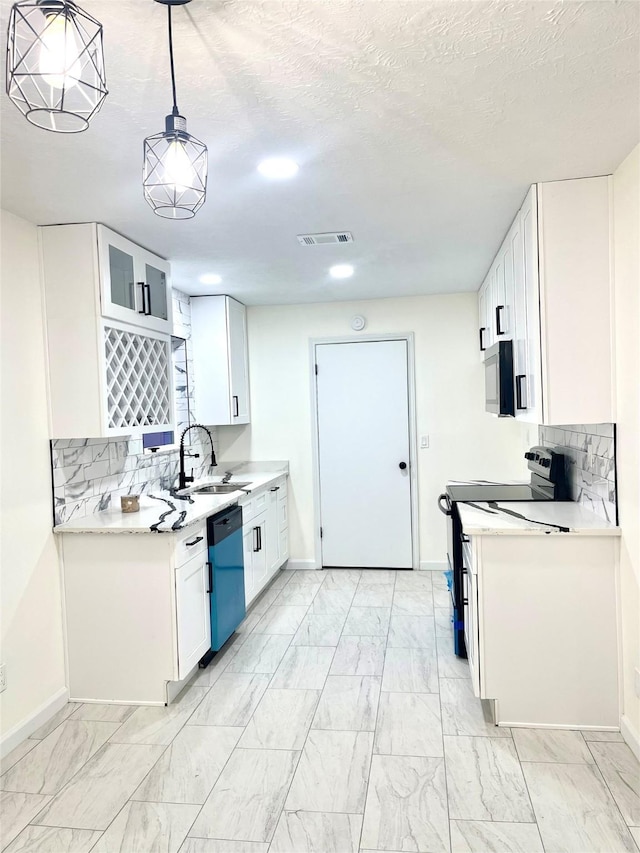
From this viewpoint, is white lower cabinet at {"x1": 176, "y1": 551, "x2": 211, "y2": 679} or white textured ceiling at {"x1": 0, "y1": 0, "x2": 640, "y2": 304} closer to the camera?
white textured ceiling at {"x1": 0, "y1": 0, "x2": 640, "y2": 304}

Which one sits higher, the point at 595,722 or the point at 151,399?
the point at 151,399

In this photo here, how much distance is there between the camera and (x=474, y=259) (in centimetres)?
378

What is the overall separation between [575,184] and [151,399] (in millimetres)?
2417

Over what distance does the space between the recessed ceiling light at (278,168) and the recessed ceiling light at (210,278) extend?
1.73 meters

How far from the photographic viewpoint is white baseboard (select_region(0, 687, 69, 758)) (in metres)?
2.50

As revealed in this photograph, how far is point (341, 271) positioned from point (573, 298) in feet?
5.97

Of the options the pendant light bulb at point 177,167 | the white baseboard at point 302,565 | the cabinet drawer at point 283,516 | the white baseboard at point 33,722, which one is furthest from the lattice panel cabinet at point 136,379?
the white baseboard at point 302,565

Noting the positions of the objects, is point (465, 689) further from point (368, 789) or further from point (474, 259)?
point (474, 259)

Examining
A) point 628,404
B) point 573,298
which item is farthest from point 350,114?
point 628,404

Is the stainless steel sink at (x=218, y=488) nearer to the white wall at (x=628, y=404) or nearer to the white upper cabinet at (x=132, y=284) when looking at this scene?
the white upper cabinet at (x=132, y=284)

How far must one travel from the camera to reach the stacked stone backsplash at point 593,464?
258 cm

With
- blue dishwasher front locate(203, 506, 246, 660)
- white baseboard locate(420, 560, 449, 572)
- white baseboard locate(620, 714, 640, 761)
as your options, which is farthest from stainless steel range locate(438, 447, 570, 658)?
white baseboard locate(420, 560, 449, 572)

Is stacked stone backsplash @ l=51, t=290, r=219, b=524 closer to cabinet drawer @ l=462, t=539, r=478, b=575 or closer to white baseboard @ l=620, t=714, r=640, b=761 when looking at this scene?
cabinet drawer @ l=462, t=539, r=478, b=575

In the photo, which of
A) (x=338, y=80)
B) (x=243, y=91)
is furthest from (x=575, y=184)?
(x=243, y=91)
